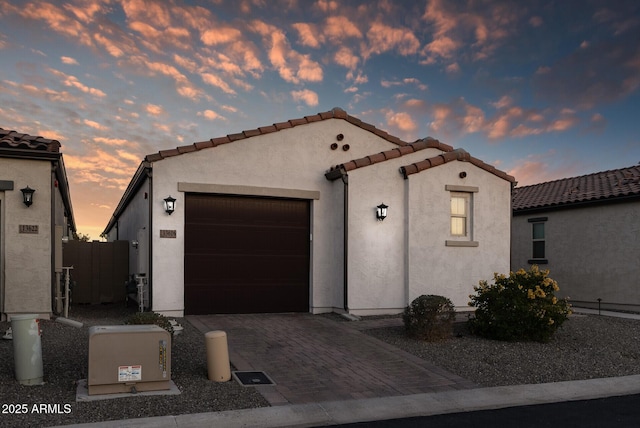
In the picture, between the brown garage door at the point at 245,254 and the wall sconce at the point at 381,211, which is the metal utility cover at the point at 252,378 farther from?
the wall sconce at the point at 381,211

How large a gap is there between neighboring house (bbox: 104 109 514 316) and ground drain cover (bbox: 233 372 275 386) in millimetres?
5384

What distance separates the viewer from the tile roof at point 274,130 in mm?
12117

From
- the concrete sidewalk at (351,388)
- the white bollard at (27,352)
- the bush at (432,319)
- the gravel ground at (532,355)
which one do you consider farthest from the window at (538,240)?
the white bollard at (27,352)

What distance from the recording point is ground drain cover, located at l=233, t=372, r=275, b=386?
22.7ft

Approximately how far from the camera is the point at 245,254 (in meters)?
13.1

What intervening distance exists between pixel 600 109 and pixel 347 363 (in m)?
12.6

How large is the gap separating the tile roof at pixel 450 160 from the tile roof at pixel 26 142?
8107 mm

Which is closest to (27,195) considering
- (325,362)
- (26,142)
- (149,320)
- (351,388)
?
(26,142)

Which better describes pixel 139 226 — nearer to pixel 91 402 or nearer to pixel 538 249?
pixel 91 402

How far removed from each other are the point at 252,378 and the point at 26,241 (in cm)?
641

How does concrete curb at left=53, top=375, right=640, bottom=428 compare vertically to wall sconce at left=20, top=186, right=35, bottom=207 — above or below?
below

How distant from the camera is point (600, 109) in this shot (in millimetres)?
15883

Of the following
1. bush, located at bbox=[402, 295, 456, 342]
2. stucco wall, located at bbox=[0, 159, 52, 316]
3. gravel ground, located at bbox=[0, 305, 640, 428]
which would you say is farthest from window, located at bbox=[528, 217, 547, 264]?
stucco wall, located at bbox=[0, 159, 52, 316]

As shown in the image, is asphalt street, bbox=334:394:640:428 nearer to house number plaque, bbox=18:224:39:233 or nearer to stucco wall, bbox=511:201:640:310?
house number plaque, bbox=18:224:39:233
